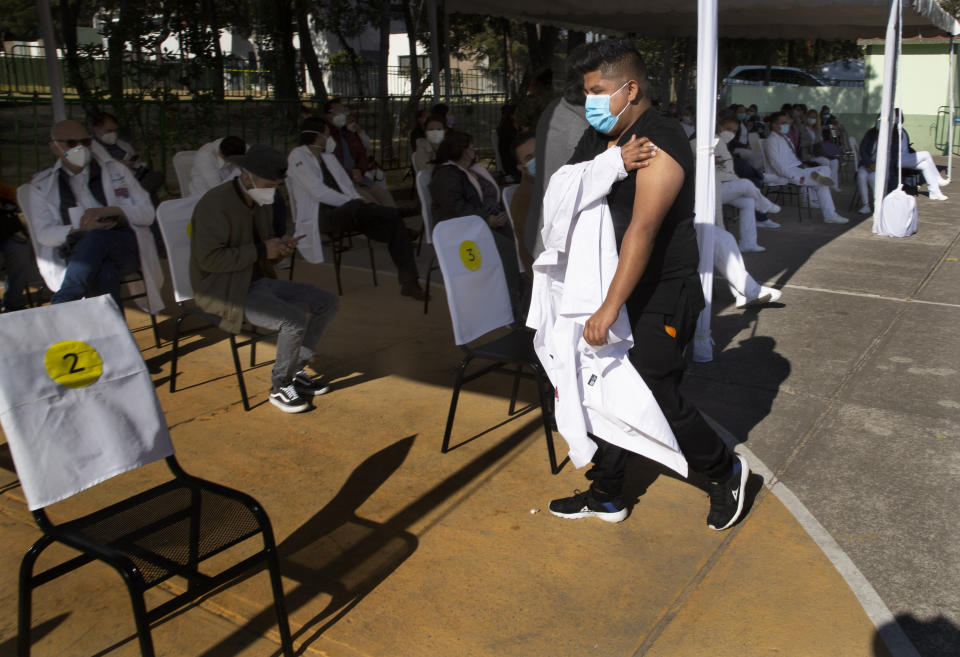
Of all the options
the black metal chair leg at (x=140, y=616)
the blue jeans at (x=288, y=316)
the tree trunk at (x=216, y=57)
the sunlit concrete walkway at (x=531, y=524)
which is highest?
the tree trunk at (x=216, y=57)

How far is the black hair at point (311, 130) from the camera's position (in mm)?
7539

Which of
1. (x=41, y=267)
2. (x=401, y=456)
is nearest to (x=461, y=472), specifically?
(x=401, y=456)

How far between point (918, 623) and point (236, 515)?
87.2 inches

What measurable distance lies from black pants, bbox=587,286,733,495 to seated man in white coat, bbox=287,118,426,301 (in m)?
4.23

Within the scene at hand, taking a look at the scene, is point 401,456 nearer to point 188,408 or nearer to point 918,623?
point 188,408

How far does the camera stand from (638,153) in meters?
2.91

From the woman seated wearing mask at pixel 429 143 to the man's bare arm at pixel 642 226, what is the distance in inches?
261

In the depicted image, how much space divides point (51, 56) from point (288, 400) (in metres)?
4.25

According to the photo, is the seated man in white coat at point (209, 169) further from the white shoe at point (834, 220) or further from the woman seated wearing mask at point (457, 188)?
the white shoe at point (834, 220)

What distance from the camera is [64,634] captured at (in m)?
2.83

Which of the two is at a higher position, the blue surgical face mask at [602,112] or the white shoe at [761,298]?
the blue surgical face mask at [602,112]

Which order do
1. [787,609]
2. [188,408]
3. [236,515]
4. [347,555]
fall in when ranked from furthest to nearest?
[188,408] → [347,555] → [787,609] → [236,515]

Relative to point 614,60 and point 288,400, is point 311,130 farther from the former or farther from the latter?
point 614,60

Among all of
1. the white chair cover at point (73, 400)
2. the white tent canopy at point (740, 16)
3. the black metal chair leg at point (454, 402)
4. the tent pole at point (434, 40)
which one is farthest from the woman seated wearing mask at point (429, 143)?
the white chair cover at point (73, 400)
